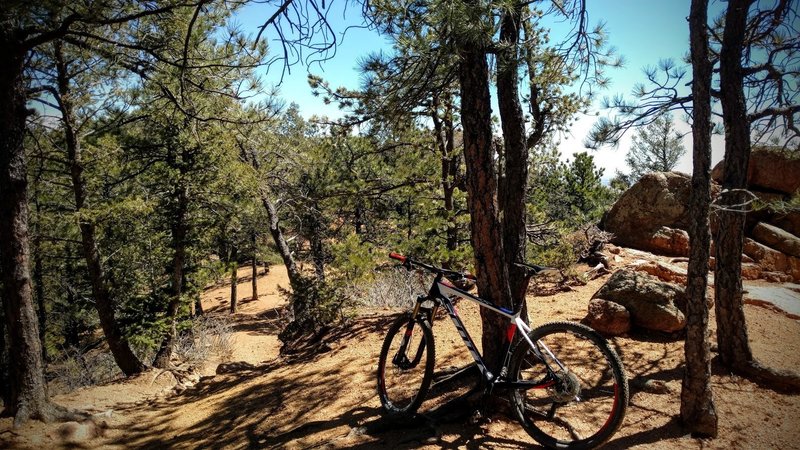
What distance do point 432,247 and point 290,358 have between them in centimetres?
304

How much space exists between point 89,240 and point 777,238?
15.2 meters

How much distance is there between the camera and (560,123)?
737cm

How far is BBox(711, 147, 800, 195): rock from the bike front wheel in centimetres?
1072

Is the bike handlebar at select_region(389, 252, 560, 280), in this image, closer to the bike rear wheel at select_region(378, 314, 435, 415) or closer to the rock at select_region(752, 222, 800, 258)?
the bike rear wheel at select_region(378, 314, 435, 415)

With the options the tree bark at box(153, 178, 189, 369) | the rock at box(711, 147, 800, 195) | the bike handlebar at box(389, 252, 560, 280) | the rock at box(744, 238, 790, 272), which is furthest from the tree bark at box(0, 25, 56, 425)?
the rock at box(711, 147, 800, 195)

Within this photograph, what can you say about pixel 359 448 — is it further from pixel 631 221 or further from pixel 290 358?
pixel 631 221

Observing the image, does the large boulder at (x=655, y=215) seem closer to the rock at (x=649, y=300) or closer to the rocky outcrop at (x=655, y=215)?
the rocky outcrop at (x=655, y=215)

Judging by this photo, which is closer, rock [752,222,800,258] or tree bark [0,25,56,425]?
tree bark [0,25,56,425]

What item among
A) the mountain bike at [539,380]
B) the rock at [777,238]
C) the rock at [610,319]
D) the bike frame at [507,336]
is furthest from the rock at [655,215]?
the bike frame at [507,336]

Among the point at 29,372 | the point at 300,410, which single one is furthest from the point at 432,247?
the point at 29,372

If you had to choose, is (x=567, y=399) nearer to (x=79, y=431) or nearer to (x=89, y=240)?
(x=79, y=431)

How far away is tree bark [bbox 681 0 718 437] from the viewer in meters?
3.03

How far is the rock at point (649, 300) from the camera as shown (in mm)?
4820

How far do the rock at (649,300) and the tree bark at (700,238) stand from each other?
1943mm
